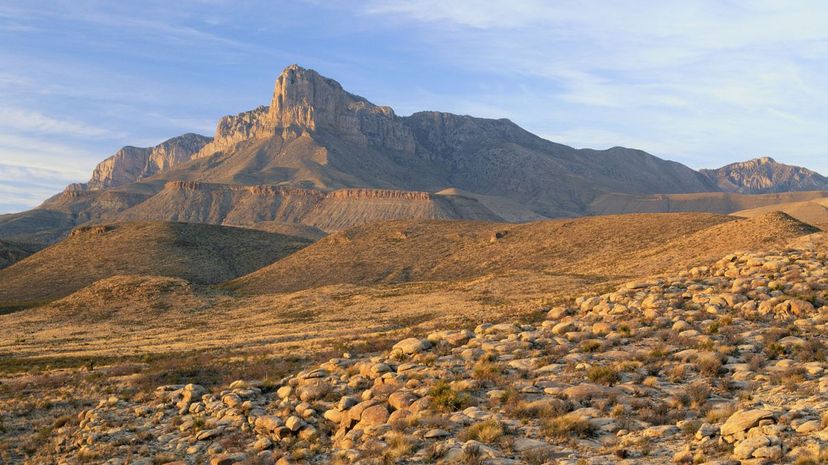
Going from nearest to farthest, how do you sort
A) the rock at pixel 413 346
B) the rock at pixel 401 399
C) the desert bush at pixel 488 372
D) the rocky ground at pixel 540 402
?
the rocky ground at pixel 540 402
the rock at pixel 401 399
the desert bush at pixel 488 372
the rock at pixel 413 346

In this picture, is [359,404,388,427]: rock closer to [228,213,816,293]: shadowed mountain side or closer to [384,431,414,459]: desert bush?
[384,431,414,459]: desert bush

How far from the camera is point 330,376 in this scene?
19.3 metres

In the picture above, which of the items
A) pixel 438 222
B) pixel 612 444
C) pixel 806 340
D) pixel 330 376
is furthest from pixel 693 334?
pixel 438 222

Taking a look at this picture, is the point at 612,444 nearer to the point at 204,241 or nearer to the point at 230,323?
the point at 230,323

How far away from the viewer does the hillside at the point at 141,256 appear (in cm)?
→ 9762

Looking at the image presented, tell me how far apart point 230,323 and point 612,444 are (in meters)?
42.1

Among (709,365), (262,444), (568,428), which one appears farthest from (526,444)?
(709,365)

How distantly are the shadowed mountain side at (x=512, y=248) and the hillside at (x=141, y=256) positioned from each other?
19765mm

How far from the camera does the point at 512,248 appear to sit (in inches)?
3103

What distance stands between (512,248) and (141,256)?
60330 mm

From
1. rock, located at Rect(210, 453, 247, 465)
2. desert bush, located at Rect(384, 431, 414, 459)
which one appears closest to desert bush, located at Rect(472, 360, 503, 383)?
desert bush, located at Rect(384, 431, 414, 459)

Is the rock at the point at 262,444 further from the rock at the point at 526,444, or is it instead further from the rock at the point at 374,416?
the rock at the point at 526,444

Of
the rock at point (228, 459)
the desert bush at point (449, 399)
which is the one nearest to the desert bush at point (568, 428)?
the desert bush at point (449, 399)

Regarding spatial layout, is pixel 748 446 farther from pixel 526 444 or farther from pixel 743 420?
pixel 526 444
